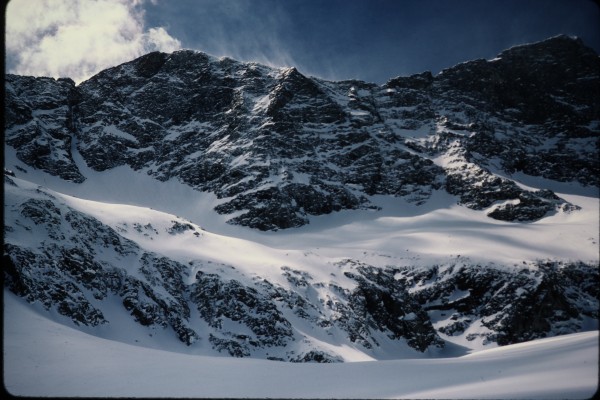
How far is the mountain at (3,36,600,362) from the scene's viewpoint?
81.0 feet

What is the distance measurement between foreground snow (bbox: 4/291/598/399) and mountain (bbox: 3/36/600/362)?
1179 millimetres

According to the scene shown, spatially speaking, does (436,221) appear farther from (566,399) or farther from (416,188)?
(566,399)

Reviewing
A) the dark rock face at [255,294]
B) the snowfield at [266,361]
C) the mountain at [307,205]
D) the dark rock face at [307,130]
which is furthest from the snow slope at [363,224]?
the dark rock face at [255,294]

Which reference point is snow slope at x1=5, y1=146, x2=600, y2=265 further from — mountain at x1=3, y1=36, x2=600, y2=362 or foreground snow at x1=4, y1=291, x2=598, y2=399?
foreground snow at x1=4, y1=291, x2=598, y2=399

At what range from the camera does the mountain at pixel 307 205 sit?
24.7 meters

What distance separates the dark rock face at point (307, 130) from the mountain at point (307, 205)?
0.48 m

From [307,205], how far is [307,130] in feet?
84.6

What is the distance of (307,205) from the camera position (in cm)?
7119

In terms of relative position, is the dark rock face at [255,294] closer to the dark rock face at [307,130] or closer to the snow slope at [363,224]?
the snow slope at [363,224]

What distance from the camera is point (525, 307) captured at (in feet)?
119

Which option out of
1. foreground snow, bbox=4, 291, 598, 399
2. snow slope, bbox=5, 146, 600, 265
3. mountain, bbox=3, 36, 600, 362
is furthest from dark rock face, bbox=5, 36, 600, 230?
foreground snow, bbox=4, 291, 598, 399

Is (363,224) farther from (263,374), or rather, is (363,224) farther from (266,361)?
(263,374)

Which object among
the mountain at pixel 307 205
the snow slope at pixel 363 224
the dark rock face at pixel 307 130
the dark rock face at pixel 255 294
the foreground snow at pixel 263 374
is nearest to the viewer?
the foreground snow at pixel 263 374

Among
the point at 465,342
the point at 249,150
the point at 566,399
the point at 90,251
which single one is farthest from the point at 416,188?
the point at 566,399
